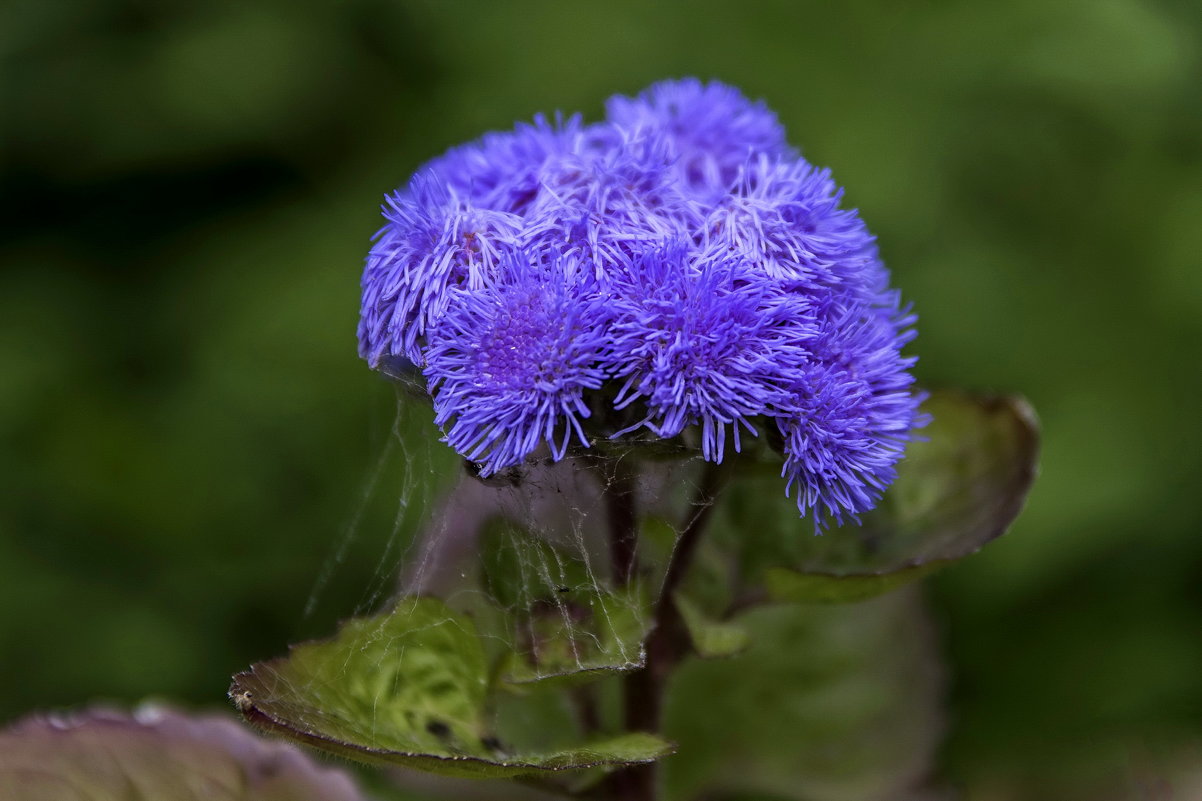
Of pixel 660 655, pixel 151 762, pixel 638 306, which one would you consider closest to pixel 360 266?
pixel 151 762

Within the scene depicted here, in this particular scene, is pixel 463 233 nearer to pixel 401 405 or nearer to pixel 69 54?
pixel 401 405

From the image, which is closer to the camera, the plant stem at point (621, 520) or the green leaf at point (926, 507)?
the plant stem at point (621, 520)

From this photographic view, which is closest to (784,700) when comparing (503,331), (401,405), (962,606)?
(962,606)

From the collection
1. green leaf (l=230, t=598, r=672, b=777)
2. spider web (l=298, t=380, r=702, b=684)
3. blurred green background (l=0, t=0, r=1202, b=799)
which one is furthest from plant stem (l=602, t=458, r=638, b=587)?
blurred green background (l=0, t=0, r=1202, b=799)

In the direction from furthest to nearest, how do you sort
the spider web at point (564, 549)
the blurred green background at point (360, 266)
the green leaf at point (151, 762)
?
the blurred green background at point (360, 266) → the green leaf at point (151, 762) → the spider web at point (564, 549)

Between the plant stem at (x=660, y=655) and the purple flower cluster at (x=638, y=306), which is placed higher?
the purple flower cluster at (x=638, y=306)

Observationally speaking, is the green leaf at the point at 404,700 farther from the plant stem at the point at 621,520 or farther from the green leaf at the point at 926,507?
the green leaf at the point at 926,507

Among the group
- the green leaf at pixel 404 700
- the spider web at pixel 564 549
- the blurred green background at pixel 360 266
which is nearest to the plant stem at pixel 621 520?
→ the spider web at pixel 564 549
